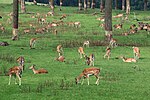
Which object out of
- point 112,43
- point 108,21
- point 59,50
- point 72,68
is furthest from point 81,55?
point 108,21

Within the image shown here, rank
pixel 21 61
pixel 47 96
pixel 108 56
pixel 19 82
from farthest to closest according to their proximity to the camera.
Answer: pixel 108 56 → pixel 21 61 → pixel 19 82 → pixel 47 96

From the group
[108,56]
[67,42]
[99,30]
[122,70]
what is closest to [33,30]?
[99,30]

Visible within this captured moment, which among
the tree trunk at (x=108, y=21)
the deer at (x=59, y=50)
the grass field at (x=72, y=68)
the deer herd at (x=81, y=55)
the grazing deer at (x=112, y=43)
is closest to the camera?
the grass field at (x=72, y=68)

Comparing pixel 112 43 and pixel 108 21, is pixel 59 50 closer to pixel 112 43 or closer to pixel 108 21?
pixel 112 43

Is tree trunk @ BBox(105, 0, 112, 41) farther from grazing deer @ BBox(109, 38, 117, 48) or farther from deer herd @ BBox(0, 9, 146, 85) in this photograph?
grazing deer @ BBox(109, 38, 117, 48)

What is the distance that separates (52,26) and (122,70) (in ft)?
74.1

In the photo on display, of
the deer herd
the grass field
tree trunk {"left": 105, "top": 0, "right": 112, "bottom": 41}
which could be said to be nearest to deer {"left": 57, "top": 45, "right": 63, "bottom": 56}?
the deer herd

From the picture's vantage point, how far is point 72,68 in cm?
2456

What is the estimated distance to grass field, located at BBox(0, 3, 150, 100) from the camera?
715 inches

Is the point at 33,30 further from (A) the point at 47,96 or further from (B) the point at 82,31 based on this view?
(A) the point at 47,96

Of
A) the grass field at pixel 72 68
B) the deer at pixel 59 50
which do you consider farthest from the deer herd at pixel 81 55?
the grass field at pixel 72 68

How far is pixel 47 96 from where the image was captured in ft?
58.0

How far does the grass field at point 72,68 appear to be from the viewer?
18156mm

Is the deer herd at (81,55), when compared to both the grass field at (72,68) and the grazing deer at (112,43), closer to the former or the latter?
the grazing deer at (112,43)
